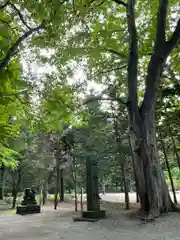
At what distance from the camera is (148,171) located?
18.9 ft

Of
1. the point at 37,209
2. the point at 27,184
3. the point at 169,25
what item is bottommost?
the point at 37,209

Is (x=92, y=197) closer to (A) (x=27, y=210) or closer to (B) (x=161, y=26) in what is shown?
(A) (x=27, y=210)

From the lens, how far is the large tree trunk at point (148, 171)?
221 inches

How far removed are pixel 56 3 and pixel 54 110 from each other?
60cm

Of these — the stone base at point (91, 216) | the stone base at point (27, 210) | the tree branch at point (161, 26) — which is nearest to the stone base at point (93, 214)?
the stone base at point (91, 216)

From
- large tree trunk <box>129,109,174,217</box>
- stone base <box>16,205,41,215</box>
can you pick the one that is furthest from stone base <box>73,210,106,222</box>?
stone base <box>16,205,41,215</box>

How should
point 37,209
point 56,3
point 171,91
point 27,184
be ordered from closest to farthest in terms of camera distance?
point 56,3
point 171,91
point 37,209
point 27,184

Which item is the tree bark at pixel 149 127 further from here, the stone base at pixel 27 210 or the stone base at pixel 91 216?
the stone base at pixel 27 210

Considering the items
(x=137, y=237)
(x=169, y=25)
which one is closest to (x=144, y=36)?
(x=169, y=25)

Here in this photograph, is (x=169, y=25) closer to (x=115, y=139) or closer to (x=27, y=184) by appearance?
(x=115, y=139)

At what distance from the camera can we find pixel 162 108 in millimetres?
8188

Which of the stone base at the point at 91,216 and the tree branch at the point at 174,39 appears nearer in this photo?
the tree branch at the point at 174,39

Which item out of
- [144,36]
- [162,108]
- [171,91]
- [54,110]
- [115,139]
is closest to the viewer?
[54,110]

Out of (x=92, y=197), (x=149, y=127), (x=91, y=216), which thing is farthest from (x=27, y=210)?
(x=149, y=127)
